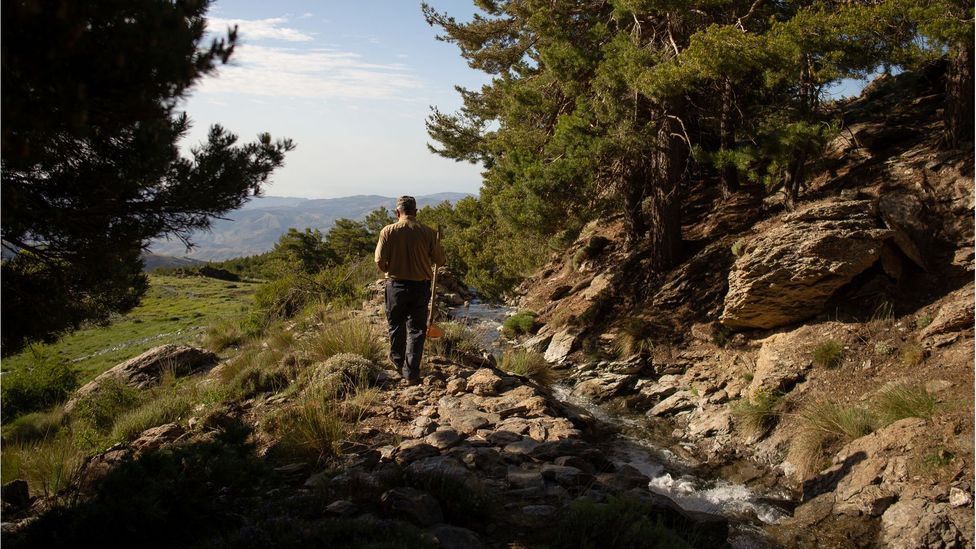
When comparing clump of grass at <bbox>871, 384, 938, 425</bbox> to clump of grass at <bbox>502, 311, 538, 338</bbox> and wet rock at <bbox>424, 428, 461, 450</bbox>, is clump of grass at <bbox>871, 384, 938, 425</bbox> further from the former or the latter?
clump of grass at <bbox>502, 311, 538, 338</bbox>

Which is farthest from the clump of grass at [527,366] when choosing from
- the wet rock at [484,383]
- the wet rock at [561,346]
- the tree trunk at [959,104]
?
the tree trunk at [959,104]

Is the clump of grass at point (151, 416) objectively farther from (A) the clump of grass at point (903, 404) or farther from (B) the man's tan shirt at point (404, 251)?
(A) the clump of grass at point (903, 404)

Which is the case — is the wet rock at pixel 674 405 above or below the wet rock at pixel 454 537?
below

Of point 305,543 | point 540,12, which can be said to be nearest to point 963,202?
point 540,12

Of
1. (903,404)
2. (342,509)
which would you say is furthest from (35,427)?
(903,404)

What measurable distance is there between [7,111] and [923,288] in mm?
9750

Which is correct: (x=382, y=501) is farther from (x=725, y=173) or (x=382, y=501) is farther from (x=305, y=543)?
(x=725, y=173)

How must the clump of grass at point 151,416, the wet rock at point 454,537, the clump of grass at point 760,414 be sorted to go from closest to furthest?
the wet rock at point 454,537 → the clump of grass at point 151,416 → the clump of grass at point 760,414

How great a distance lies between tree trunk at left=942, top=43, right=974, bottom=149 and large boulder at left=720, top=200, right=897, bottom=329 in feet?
7.97

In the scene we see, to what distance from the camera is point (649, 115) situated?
11.3 m

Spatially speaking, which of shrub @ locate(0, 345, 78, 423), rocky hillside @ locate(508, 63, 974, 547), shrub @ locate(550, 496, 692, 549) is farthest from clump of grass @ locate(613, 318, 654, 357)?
shrub @ locate(0, 345, 78, 423)

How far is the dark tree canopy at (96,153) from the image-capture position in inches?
101

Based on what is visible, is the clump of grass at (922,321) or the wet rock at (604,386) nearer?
the clump of grass at (922,321)

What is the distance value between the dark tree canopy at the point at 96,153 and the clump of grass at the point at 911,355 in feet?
24.5
